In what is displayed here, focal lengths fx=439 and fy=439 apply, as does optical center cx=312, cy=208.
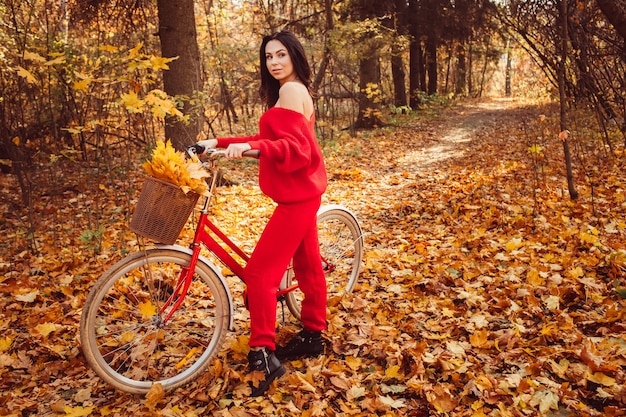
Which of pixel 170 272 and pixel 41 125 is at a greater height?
pixel 41 125

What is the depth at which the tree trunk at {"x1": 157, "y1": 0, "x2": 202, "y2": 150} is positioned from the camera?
599 centimetres

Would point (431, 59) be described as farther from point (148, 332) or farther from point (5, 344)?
point (5, 344)

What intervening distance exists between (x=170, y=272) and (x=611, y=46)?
6.54 m

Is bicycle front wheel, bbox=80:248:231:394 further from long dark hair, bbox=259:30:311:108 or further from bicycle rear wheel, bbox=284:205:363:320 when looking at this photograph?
long dark hair, bbox=259:30:311:108

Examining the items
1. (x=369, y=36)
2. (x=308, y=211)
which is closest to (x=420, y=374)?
(x=308, y=211)

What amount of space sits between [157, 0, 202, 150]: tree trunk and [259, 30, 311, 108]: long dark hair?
11.5 feet

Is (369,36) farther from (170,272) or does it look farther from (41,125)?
(170,272)

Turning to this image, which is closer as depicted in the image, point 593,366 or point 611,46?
point 593,366

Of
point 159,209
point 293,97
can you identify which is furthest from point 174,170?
point 293,97

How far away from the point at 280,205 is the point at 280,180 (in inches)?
6.6

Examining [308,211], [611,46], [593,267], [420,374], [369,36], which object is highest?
[369,36]

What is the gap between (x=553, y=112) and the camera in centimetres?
1237

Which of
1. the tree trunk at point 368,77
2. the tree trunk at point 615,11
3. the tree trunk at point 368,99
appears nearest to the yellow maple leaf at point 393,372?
the tree trunk at point 615,11

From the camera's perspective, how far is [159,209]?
221cm
